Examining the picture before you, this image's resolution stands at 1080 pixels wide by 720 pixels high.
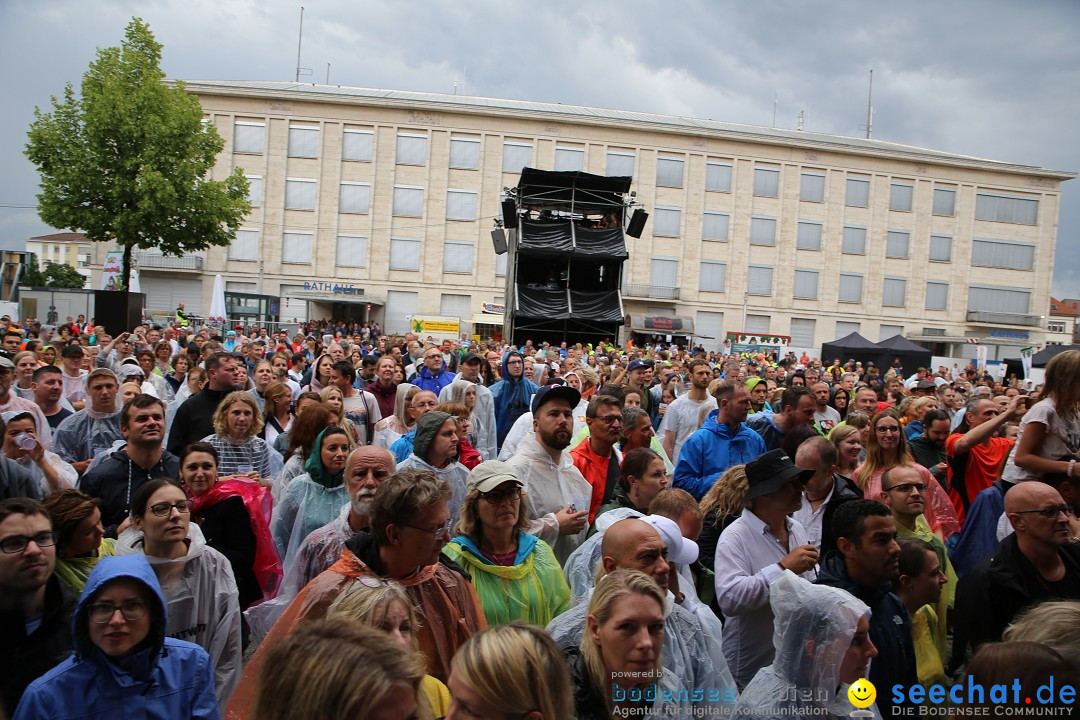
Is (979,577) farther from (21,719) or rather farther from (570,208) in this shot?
→ (570,208)

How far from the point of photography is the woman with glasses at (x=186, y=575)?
9.96ft

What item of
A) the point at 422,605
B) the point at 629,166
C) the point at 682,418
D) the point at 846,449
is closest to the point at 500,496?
the point at 422,605

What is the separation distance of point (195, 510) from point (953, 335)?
50.0 meters

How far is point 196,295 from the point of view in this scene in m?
41.4

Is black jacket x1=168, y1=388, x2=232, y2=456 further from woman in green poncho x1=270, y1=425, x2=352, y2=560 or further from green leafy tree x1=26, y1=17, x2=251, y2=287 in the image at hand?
green leafy tree x1=26, y1=17, x2=251, y2=287

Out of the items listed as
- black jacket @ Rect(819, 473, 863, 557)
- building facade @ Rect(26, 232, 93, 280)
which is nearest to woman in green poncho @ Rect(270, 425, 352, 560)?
black jacket @ Rect(819, 473, 863, 557)

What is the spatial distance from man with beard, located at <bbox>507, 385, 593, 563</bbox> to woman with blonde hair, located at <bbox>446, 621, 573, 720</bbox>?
224 centimetres

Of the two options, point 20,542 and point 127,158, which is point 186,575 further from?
point 127,158

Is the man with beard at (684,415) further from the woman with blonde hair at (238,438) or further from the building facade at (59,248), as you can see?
the building facade at (59,248)

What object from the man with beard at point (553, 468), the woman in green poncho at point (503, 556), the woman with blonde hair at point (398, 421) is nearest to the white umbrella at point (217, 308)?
the woman with blonde hair at point (398, 421)

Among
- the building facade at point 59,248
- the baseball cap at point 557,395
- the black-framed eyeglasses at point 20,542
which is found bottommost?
the black-framed eyeglasses at point 20,542

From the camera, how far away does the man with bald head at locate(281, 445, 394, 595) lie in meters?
3.35

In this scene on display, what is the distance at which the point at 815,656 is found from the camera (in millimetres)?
2457

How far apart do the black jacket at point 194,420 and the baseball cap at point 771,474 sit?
4062mm
